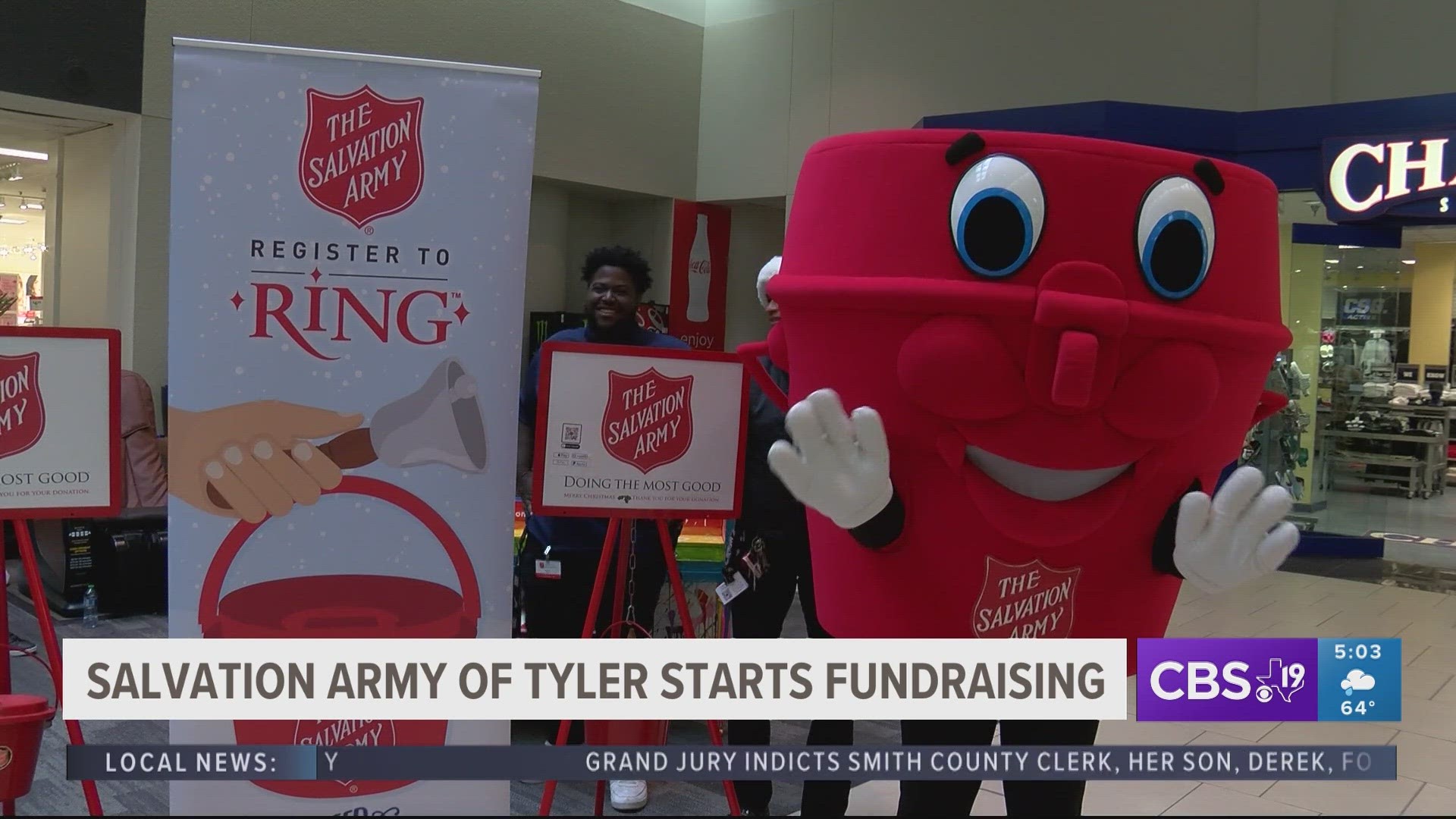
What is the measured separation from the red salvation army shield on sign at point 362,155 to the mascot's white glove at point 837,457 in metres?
0.94

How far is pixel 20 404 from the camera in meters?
2.30

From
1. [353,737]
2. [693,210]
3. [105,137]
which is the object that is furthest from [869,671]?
[693,210]

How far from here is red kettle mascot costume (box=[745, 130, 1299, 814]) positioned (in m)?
1.56

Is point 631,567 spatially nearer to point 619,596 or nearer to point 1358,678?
point 619,596

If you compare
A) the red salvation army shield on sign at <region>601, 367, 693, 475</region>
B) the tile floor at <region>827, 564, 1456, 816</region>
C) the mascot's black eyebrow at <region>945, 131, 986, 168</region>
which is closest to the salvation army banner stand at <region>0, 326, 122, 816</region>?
the red salvation army shield on sign at <region>601, 367, 693, 475</region>

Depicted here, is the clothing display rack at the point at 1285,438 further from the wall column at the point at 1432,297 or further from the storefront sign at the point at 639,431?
the storefront sign at the point at 639,431

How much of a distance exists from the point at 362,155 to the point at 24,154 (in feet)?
19.6

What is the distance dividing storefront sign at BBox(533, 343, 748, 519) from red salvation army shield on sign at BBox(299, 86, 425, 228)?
47 cm

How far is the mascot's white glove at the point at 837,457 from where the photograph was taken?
163 centimetres

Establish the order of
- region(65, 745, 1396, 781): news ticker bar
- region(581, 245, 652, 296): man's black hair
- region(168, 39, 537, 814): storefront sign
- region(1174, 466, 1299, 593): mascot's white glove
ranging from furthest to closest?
region(581, 245, 652, 296): man's black hair, region(168, 39, 537, 814): storefront sign, region(65, 745, 1396, 781): news ticker bar, region(1174, 466, 1299, 593): mascot's white glove

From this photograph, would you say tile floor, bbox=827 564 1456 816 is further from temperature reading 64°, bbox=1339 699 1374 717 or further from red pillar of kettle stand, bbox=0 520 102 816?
red pillar of kettle stand, bbox=0 520 102 816

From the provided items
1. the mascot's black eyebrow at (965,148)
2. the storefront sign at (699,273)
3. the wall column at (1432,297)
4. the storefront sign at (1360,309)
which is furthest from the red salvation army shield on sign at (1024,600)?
the wall column at (1432,297)

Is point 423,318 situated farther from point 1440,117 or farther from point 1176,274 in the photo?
point 1440,117

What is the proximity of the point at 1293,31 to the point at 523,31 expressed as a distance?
527cm
